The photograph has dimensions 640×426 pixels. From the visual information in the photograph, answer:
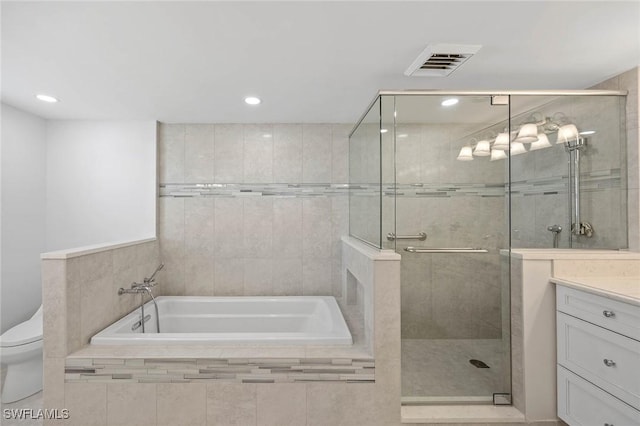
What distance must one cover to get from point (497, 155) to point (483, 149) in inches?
3.8

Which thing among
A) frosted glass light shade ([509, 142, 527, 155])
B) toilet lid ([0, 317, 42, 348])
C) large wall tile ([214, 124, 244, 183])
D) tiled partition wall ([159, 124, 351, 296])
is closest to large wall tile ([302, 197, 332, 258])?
tiled partition wall ([159, 124, 351, 296])

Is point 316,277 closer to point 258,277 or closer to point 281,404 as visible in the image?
point 258,277

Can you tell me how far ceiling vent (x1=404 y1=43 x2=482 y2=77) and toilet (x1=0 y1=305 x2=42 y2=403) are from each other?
315 centimetres

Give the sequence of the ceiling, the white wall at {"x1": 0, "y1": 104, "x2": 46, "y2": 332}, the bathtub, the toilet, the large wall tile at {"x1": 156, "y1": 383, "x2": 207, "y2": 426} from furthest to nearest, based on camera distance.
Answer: the bathtub, the white wall at {"x1": 0, "y1": 104, "x2": 46, "y2": 332}, the toilet, the large wall tile at {"x1": 156, "y1": 383, "x2": 207, "y2": 426}, the ceiling

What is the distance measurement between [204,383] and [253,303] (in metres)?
1.10

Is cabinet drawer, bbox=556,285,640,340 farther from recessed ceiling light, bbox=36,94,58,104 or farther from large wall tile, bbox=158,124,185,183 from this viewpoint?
recessed ceiling light, bbox=36,94,58,104

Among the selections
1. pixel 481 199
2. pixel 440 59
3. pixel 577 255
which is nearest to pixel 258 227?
pixel 481 199

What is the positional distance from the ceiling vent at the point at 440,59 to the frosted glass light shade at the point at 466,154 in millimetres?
491

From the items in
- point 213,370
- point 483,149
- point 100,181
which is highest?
point 483,149

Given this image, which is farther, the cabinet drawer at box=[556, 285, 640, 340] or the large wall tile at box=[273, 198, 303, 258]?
the large wall tile at box=[273, 198, 303, 258]

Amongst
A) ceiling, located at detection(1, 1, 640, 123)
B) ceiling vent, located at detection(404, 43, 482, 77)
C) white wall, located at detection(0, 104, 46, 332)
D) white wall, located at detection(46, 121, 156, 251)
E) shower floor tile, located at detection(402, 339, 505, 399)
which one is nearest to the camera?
ceiling, located at detection(1, 1, 640, 123)

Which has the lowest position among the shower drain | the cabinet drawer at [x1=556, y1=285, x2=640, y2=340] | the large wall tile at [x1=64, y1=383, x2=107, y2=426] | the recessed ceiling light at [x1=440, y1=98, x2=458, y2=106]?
the large wall tile at [x1=64, y1=383, x2=107, y2=426]

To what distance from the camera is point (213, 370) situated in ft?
6.29

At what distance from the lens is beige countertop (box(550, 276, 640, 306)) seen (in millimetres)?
1506
